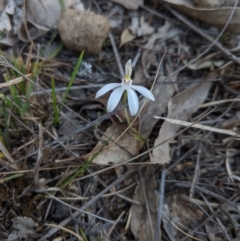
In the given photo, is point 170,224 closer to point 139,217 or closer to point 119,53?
point 139,217

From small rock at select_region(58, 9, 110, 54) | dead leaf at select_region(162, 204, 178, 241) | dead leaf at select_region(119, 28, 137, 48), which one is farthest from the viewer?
dead leaf at select_region(119, 28, 137, 48)

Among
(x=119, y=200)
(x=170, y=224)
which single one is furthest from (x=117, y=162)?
(x=170, y=224)

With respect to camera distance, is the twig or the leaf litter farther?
the twig

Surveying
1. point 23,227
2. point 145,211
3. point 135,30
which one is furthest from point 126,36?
point 23,227

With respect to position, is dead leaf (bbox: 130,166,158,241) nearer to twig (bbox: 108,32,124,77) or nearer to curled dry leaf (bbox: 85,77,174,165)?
curled dry leaf (bbox: 85,77,174,165)

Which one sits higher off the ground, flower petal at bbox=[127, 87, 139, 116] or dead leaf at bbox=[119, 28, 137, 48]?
dead leaf at bbox=[119, 28, 137, 48]

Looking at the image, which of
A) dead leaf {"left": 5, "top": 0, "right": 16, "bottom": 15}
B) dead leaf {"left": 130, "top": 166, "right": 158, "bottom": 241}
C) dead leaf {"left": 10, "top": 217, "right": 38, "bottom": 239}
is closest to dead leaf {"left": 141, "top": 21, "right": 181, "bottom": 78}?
dead leaf {"left": 130, "top": 166, "right": 158, "bottom": 241}

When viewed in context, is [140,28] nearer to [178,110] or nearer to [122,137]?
[178,110]
